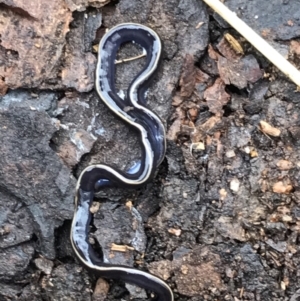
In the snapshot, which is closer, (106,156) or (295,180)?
(295,180)

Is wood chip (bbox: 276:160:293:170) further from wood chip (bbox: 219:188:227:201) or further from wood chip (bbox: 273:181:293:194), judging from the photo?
wood chip (bbox: 219:188:227:201)

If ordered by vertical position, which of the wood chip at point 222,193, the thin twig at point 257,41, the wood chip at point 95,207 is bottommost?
the wood chip at point 95,207

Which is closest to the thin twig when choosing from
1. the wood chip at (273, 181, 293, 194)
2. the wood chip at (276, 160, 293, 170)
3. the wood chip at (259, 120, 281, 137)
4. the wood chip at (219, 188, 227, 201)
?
the wood chip at (259, 120, 281, 137)

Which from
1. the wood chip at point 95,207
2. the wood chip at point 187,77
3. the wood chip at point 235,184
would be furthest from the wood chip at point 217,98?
the wood chip at point 95,207

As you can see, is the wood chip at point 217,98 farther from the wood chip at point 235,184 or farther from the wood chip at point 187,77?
the wood chip at point 235,184

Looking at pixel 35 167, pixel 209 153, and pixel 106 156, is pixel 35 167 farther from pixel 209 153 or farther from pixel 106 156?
pixel 209 153

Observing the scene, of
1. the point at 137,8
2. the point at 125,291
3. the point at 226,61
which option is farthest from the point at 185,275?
the point at 137,8

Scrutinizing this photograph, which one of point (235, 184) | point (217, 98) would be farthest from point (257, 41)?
point (235, 184)

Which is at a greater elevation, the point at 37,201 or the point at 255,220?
the point at 255,220
